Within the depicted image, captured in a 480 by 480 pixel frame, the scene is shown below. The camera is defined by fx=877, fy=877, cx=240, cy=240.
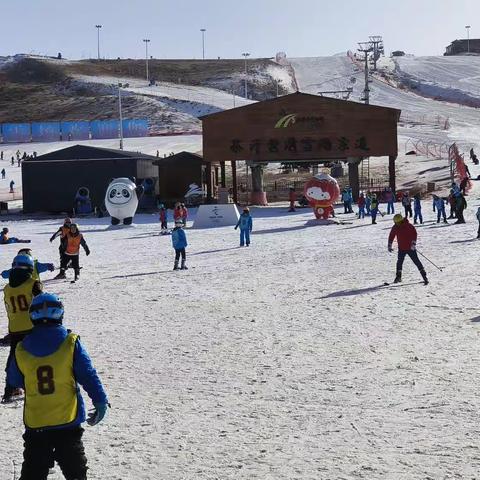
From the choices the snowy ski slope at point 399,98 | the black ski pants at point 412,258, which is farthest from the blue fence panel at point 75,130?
the black ski pants at point 412,258

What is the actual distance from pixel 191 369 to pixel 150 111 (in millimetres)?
91913

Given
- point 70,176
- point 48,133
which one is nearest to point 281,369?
point 70,176

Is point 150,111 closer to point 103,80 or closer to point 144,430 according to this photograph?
point 103,80

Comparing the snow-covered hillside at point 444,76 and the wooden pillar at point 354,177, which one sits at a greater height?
the snow-covered hillside at point 444,76

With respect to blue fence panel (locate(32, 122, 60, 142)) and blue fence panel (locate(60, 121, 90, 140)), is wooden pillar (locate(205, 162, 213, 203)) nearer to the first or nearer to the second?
blue fence panel (locate(60, 121, 90, 140))

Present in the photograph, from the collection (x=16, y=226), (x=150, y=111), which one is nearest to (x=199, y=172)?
(x=16, y=226)

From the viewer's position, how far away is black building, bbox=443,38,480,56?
520ft

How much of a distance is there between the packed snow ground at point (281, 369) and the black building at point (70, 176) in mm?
24603

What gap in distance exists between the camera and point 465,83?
4572 inches

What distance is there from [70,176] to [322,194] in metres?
17.8

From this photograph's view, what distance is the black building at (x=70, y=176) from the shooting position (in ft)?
146

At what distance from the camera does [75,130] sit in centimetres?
8312

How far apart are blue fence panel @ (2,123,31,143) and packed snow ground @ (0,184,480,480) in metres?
66.8

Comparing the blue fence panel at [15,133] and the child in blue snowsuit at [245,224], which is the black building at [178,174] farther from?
the blue fence panel at [15,133]
